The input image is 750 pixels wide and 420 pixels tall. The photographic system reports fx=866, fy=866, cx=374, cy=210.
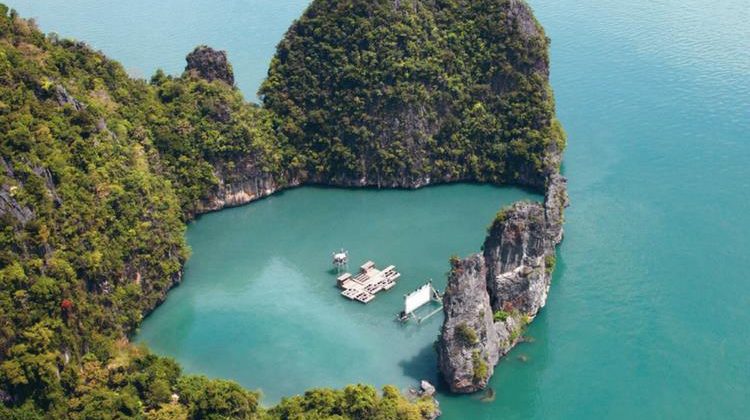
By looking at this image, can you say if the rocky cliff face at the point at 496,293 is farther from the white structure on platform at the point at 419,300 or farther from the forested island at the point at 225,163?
the white structure on platform at the point at 419,300

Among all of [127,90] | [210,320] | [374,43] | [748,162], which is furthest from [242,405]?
[748,162]

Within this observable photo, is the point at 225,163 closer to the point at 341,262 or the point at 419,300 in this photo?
the point at 341,262

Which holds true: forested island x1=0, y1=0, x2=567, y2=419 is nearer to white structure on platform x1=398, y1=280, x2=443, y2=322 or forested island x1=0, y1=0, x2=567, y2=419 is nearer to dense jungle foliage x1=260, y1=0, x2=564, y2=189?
dense jungle foliage x1=260, y1=0, x2=564, y2=189

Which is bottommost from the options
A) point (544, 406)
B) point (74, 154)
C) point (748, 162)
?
point (544, 406)

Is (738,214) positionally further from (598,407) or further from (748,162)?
(598,407)

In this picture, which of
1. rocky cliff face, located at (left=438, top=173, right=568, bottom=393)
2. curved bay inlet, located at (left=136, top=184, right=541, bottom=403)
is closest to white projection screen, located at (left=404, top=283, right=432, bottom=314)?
curved bay inlet, located at (left=136, top=184, right=541, bottom=403)

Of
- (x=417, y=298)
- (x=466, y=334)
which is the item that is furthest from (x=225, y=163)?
(x=466, y=334)

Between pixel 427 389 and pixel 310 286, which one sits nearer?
pixel 427 389
